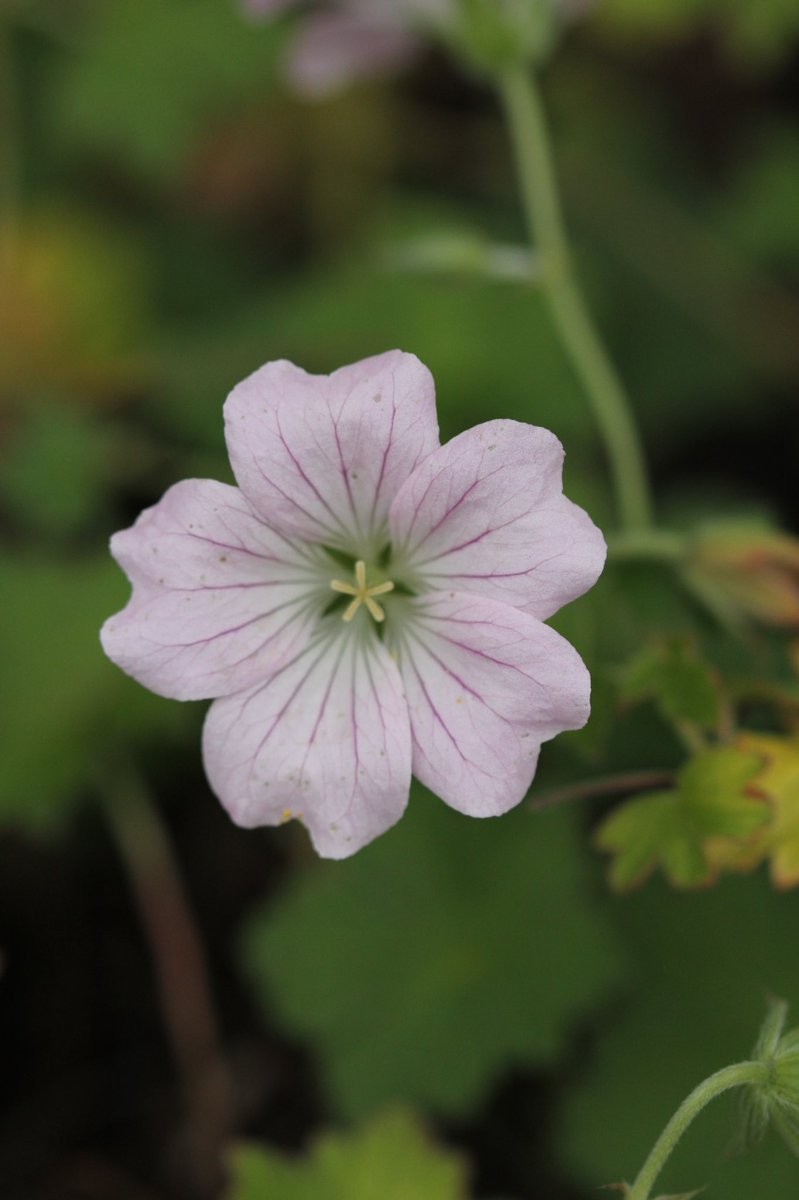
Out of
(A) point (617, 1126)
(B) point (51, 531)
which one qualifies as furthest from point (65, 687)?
(A) point (617, 1126)

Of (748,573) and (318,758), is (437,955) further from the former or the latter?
→ (318,758)

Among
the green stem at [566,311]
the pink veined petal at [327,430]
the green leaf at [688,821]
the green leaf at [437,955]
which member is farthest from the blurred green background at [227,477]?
the pink veined petal at [327,430]

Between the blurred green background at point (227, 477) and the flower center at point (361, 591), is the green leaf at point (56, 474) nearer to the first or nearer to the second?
the blurred green background at point (227, 477)

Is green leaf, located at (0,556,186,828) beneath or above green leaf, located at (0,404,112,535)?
beneath

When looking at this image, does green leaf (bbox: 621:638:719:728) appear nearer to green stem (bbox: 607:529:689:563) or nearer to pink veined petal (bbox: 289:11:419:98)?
green stem (bbox: 607:529:689:563)

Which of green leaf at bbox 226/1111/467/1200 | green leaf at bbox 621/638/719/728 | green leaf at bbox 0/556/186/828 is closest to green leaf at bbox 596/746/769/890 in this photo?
green leaf at bbox 621/638/719/728

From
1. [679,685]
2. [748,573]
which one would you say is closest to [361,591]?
[679,685]
